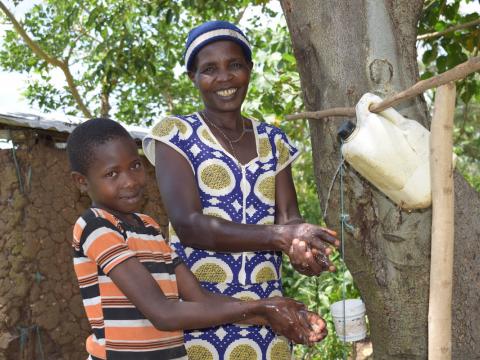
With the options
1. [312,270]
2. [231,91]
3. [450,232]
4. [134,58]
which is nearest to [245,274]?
[312,270]

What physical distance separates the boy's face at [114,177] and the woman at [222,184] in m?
0.13

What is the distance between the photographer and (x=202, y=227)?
165 cm

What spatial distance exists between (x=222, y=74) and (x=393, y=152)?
620 mm

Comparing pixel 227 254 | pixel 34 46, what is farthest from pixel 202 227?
pixel 34 46

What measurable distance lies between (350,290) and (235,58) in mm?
3225

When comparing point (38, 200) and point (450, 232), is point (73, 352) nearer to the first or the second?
point (38, 200)

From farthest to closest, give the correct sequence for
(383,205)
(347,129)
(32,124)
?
1. (32,124)
2. (383,205)
3. (347,129)

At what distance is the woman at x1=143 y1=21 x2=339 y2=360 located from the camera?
1.77 m

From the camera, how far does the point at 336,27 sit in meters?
1.85

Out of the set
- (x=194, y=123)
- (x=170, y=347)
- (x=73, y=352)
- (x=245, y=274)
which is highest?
(x=194, y=123)

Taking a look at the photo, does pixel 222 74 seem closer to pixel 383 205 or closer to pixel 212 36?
pixel 212 36

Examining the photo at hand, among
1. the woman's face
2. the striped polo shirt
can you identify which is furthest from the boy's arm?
the woman's face

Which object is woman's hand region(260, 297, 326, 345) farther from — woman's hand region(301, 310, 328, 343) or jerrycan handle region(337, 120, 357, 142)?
jerrycan handle region(337, 120, 357, 142)

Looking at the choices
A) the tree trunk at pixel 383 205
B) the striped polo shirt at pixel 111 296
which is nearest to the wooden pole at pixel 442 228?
the tree trunk at pixel 383 205
